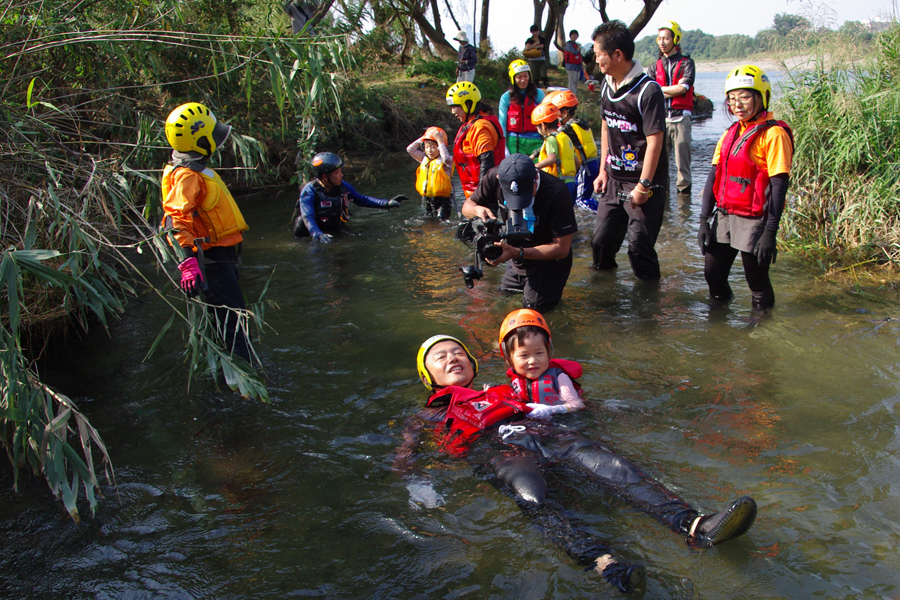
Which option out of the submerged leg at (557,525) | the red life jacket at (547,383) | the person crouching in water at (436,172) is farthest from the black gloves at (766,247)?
the person crouching in water at (436,172)

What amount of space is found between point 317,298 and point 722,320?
13.2 ft

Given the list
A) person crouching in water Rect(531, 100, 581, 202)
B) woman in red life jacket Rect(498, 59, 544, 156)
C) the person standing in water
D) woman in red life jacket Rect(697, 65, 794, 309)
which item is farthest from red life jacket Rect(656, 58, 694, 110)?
woman in red life jacket Rect(697, 65, 794, 309)

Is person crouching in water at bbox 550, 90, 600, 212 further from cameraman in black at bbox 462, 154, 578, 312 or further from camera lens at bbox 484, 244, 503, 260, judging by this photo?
camera lens at bbox 484, 244, 503, 260

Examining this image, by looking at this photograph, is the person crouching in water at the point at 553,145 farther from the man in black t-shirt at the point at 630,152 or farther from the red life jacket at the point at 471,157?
the man in black t-shirt at the point at 630,152

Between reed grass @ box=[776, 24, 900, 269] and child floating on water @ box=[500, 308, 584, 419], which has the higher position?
reed grass @ box=[776, 24, 900, 269]

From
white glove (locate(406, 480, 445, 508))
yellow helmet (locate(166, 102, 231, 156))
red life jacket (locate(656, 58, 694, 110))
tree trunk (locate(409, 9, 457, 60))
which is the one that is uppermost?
tree trunk (locate(409, 9, 457, 60))

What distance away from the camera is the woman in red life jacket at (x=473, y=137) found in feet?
25.3

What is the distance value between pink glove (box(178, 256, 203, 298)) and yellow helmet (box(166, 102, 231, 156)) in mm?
829

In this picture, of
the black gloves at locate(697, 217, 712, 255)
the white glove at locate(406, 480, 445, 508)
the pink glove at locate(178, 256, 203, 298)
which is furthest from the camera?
the black gloves at locate(697, 217, 712, 255)

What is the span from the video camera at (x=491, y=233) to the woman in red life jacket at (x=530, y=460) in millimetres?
786

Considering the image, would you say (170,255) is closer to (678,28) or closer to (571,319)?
(571,319)

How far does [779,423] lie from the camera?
3.88 m

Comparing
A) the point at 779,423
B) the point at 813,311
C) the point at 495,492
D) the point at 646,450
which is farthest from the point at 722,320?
the point at 495,492

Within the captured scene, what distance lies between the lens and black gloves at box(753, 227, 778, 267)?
4.80 meters
